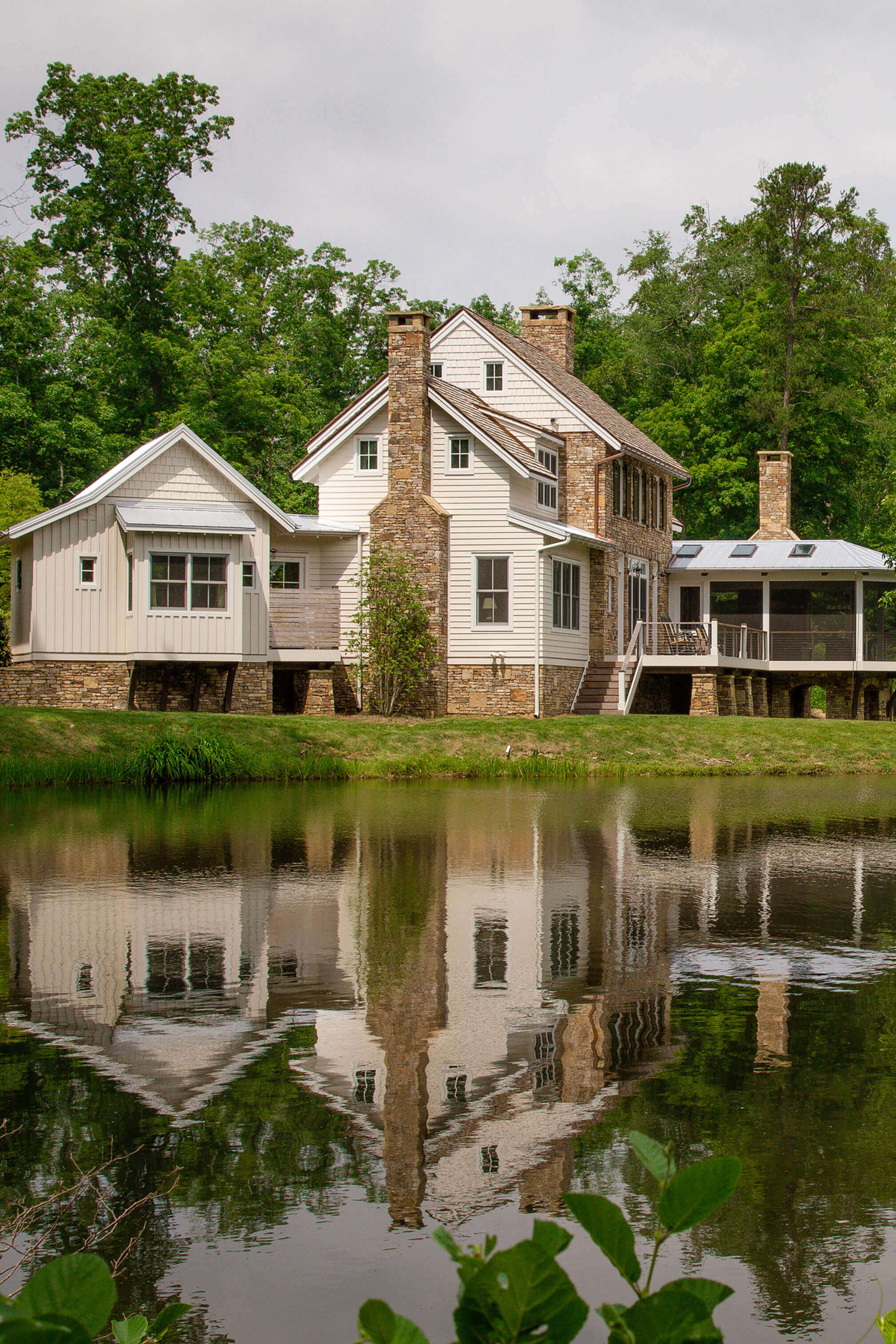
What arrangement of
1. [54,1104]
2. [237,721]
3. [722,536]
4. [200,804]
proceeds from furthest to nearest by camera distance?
[722,536]
[237,721]
[200,804]
[54,1104]

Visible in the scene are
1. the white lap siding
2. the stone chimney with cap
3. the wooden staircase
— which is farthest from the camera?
the white lap siding

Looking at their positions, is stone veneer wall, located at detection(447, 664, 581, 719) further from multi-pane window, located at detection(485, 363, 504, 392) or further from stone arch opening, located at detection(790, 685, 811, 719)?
stone arch opening, located at detection(790, 685, 811, 719)

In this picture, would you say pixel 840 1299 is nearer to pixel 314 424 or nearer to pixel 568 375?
pixel 568 375

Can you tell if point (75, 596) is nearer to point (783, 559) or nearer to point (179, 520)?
point (179, 520)

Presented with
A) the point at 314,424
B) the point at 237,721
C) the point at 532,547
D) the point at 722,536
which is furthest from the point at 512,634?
the point at 722,536

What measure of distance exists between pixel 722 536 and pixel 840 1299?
55.2m

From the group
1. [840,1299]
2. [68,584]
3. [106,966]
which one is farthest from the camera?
[68,584]

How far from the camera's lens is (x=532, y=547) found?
35.7 metres

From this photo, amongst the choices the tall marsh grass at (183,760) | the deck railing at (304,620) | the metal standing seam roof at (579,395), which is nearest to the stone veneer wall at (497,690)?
the deck railing at (304,620)

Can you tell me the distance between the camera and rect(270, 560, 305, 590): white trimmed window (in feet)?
121

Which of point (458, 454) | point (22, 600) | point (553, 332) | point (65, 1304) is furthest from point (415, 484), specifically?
point (65, 1304)

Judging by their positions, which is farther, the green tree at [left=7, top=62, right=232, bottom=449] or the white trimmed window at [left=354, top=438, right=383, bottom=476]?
the green tree at [left=7, top=62, right=232, bottom=449]

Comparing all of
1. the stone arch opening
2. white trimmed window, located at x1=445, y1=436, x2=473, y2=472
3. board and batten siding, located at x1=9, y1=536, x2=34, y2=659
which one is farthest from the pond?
the stone arch opening

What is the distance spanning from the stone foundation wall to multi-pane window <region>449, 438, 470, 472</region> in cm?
936
